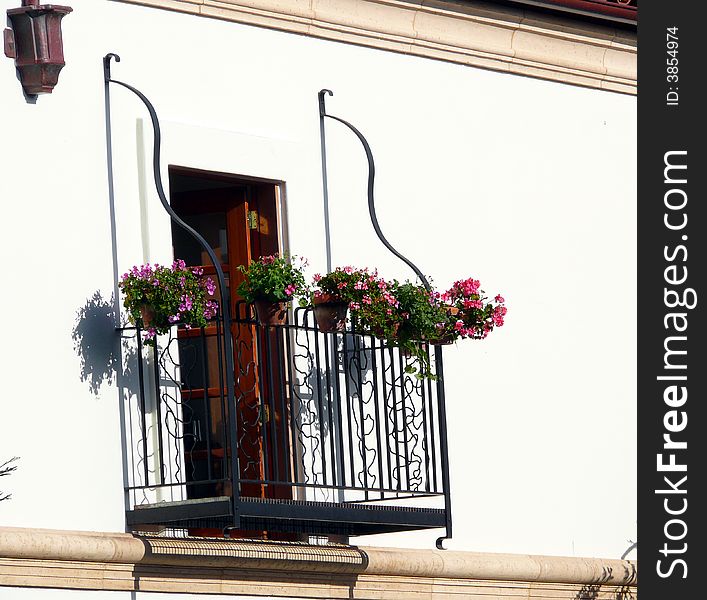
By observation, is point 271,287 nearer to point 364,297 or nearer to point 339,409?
point 364,297

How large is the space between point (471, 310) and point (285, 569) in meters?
1.68

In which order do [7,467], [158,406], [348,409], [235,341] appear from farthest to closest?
[235,341]
[348,409]
[158,406]
[7,467]

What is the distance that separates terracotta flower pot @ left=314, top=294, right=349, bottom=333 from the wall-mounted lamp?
1.74 meters

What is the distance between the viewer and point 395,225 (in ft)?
37.1

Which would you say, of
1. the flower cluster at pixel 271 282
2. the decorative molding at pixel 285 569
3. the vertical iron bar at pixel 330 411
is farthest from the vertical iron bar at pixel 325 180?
the decorative molding at pixel 285 569

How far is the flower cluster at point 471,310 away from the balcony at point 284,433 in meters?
0.24

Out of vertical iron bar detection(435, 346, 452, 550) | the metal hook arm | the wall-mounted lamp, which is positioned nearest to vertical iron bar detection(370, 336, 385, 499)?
vertical iron bar detection(435, 346, 452, 550)

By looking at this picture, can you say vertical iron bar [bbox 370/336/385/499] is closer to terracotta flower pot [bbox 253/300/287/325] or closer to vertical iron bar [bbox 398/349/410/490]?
vertical iron bar [bbox 398/349/410/490]

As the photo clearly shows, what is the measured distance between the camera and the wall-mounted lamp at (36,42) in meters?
9.52

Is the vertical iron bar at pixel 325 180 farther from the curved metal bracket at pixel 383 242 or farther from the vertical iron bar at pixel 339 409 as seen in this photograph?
the vertical iron bar at pixel 339 409

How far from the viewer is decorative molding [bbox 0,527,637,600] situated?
30.3 ft

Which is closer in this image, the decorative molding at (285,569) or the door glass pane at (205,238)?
the decorative molding at (285,569)

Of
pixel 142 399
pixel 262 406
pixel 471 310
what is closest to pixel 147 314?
pixel 142 399
